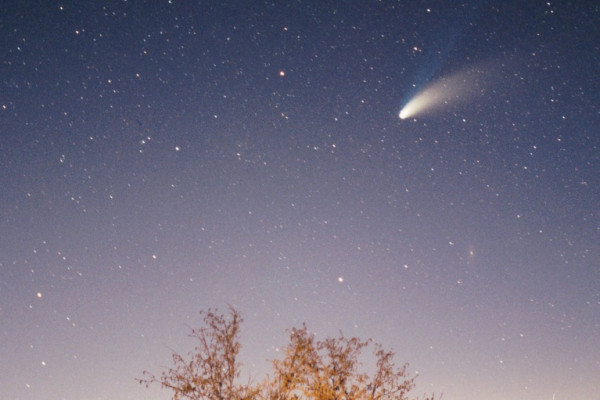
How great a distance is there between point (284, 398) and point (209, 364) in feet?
7.76

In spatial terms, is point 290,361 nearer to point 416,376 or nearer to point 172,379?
point 172,379

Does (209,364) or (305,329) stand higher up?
(305,329)

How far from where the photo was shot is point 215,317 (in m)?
12.3

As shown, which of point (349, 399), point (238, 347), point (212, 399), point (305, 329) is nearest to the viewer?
point (212, 399)

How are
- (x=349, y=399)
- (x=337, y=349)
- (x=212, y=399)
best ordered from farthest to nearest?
(x=337, y=349)
(x=349, y=399)
(x=212, y=399)

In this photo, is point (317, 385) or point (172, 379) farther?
point (317, 385)

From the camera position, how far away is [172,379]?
36.4ft

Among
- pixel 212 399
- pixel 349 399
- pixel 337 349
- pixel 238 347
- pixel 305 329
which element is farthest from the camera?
pixel 337 349

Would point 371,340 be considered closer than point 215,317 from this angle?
No

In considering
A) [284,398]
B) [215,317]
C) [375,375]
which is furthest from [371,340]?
[215,317]

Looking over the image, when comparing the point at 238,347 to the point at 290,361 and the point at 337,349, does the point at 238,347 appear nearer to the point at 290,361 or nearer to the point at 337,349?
the point at 290,361

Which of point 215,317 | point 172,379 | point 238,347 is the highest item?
point 215,317

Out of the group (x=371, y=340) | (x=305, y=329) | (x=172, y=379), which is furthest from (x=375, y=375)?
(x=172, y=379)

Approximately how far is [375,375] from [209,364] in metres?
6.95
